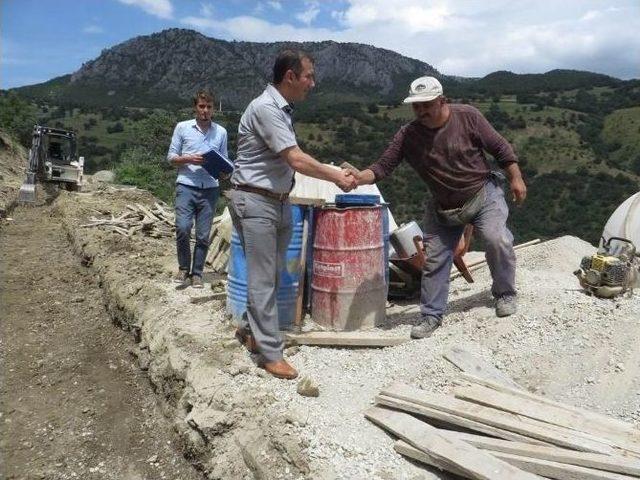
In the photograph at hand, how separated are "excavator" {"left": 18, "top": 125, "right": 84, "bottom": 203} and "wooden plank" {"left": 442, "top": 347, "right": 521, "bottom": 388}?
18179 mm

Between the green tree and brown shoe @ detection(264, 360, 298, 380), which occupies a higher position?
the green tree

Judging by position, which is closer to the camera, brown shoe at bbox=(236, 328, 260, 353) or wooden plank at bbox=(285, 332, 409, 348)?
brown shoe at bbox=(236, 328, 260, 353)

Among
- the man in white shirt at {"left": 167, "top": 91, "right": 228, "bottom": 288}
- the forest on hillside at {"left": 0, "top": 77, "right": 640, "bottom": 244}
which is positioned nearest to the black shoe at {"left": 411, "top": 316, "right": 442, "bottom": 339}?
the man in white shirt at {"left": 167, "top": 91, "right": 228, "bottom": 288}

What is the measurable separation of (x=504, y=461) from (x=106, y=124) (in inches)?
3510

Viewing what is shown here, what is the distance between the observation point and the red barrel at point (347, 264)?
5082 mm

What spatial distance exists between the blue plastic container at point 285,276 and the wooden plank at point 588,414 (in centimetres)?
177

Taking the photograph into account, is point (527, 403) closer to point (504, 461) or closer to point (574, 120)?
point (504, 461)

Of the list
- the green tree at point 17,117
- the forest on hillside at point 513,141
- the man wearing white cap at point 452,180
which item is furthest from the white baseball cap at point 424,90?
the green tree at point 17,117

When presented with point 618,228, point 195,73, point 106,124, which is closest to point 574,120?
point 106,124

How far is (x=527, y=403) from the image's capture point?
3527 mm

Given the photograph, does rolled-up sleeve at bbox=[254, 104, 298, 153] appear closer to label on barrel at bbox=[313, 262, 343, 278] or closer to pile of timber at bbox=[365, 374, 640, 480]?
label on barrel at bbox=[313, 262, 343, 278]

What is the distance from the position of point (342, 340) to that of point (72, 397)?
2645mm

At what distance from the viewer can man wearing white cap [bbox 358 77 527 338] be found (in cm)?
480

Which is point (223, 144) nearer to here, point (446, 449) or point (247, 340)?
point (247, 340)
